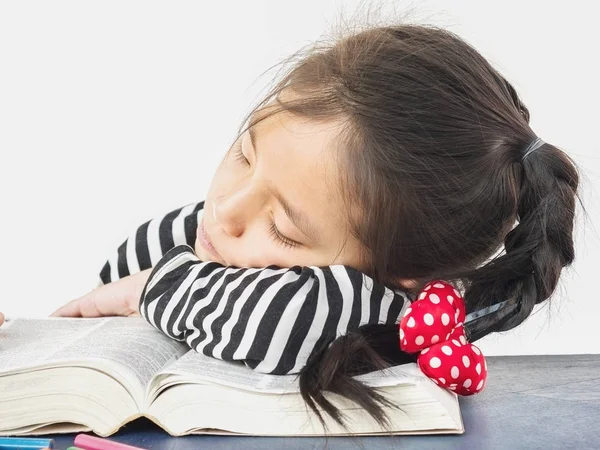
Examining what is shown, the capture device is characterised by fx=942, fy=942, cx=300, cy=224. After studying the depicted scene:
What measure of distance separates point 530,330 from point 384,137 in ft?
4.21

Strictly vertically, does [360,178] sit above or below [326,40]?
below

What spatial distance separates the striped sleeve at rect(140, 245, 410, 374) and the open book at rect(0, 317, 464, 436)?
4cm

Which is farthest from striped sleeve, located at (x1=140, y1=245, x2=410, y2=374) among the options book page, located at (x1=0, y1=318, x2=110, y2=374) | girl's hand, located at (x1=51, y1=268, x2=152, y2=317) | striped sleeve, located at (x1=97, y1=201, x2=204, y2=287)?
striped sleeve, located at (x1=97, y1=201, x2=204, y2=287)

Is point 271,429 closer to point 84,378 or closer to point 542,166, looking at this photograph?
point 84,378

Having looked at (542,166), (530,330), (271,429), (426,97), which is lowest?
(530,330)

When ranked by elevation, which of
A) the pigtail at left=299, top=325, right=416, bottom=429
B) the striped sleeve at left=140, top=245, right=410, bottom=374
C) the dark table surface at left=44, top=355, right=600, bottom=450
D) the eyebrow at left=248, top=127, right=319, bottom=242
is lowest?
the dark table surface at left=44, top=355, right=600, bottom=450

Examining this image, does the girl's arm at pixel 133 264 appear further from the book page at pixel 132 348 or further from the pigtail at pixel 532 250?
the pigtail at pixel 532 250

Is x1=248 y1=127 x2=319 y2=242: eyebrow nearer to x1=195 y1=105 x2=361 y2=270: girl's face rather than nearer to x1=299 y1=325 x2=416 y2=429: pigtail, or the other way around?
x1=195 y1=105 x2=361 y2=270: girl's face

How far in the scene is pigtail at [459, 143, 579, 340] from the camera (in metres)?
1.07

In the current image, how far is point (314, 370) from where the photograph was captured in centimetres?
94

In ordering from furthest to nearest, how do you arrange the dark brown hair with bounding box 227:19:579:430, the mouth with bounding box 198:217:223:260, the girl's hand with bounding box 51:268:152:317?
the girl's hand with bounding box 51:268:152:317 < the mouth with bounding box 198:217:223:260 < the dark brown hair with bounding box 227:19:579:430

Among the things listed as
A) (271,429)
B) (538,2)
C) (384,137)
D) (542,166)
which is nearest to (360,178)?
(384,137)

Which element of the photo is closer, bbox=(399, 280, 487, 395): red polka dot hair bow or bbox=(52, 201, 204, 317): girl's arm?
bbox=(399, 280, 487, 395): red polka dot hair bow

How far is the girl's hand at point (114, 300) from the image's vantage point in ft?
4.44
